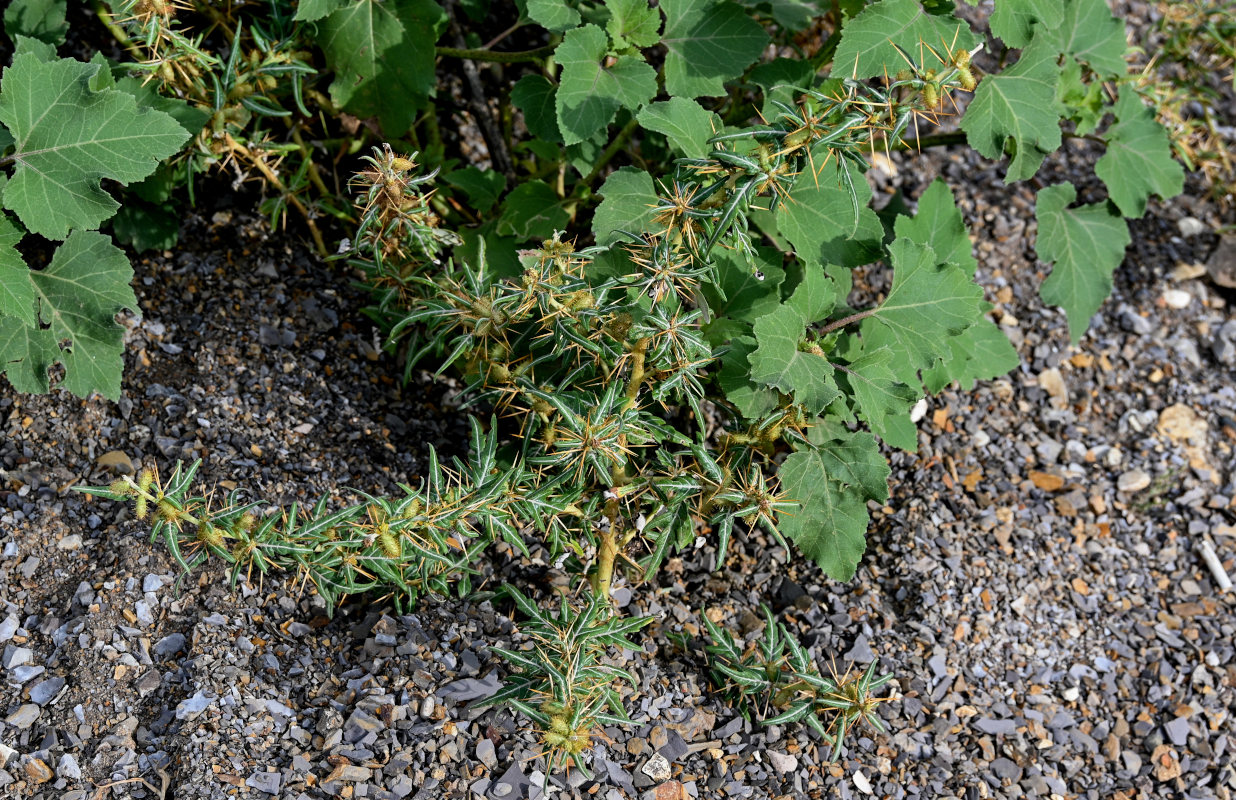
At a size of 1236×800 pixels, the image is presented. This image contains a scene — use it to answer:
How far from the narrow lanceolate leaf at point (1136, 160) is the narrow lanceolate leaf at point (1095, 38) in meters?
0.10

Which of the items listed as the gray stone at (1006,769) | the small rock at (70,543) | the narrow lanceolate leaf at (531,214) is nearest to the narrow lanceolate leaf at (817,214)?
the narrow lanceolate leaf at (531,214)

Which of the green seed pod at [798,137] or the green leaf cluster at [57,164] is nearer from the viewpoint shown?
the green seed pod at [798,137]

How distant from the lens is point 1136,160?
3006 millimetres

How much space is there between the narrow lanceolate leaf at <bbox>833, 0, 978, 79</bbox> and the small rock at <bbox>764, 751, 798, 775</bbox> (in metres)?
1.46

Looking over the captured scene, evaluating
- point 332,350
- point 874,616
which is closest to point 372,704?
point 332,350

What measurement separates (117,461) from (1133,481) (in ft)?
8.82

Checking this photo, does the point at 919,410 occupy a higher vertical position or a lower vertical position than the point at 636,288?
lower

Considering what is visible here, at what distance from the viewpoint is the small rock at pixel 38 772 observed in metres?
2.02

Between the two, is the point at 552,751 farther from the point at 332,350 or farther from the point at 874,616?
the point at 332,350

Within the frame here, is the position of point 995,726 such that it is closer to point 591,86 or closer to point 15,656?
point 591,86

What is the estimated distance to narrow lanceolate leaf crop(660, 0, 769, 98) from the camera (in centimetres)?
257

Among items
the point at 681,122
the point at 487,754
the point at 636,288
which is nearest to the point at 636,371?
the point at 636,288

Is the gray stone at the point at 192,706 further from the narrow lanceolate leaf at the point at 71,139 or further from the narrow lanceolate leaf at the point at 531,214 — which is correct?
the narrow lanceolate leaf at the point at 531,214

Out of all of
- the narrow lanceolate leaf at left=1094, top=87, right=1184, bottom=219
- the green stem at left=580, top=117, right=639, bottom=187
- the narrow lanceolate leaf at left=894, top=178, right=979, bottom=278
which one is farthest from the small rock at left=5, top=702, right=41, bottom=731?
the narrow lanceolate leaf at left=1094, top=87, right=1184, bottom=219
